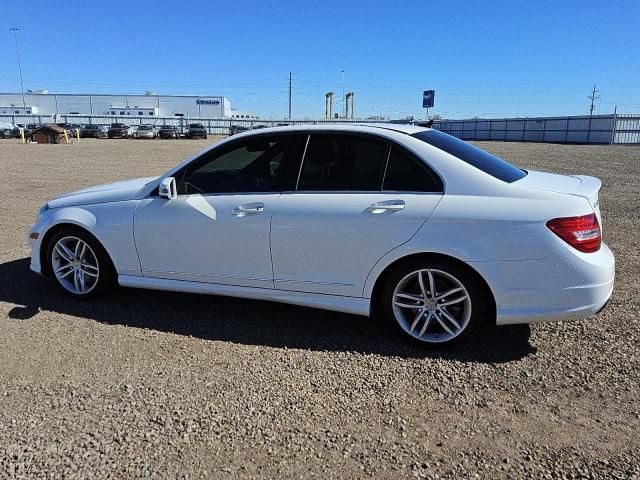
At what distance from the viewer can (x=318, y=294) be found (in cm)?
382

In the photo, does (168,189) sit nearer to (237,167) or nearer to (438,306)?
(237,167)

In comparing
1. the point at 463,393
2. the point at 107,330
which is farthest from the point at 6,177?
the point at 463,393

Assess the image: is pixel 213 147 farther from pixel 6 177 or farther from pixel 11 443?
Answer: pixel 6 177

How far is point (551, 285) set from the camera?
10.8ft

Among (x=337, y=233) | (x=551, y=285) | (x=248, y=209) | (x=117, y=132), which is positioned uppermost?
(x=117, y=132)

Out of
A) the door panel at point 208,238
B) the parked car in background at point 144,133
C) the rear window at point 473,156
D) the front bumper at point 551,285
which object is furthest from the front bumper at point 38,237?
the parked car in background at point 144,133

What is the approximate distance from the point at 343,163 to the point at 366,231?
61 cm

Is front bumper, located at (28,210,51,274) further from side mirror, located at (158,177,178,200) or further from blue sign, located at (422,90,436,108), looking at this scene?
blue sign, located at (422,90,436,108)

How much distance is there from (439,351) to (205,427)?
175 centimetres

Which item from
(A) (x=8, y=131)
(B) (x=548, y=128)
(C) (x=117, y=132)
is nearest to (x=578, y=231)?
(B) (x=548, y=128)

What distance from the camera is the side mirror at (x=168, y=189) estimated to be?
410 centimetres

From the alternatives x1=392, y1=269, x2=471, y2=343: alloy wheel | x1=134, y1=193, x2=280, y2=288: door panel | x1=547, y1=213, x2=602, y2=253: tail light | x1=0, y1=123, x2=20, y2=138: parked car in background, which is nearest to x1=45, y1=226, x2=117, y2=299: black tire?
x1=134, y1=193, x2=280, y2=288: door panel

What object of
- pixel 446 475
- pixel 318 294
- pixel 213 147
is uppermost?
pixel 213 147

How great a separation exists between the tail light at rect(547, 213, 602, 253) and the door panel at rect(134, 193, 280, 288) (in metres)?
2.00
